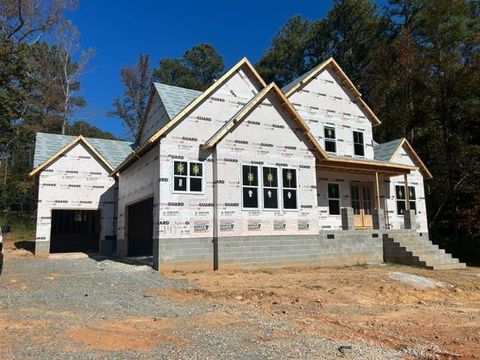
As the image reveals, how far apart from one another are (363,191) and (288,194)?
7226mm

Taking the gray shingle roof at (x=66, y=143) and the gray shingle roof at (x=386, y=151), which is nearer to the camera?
the gray shingle roof at (x=386, y=151)

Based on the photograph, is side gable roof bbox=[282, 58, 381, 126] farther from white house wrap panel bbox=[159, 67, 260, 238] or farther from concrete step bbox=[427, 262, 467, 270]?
concrete step bbox=[427, 262, 467, 270]

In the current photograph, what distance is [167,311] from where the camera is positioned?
8523 millimetres

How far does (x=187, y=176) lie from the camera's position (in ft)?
51.5

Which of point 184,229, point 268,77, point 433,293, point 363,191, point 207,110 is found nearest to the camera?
point 433,293

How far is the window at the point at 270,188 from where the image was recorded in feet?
55.8

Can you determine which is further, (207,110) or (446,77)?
(446,77)

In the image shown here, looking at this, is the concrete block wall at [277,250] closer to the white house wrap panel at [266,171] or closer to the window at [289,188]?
the white house wrap panel at [266,171]

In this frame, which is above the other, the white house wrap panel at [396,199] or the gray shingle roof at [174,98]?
the gray shingle roof at [174,98]

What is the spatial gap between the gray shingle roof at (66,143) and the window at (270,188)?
1156 cm

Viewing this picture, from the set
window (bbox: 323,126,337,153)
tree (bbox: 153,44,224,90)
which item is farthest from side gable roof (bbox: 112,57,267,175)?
tree (bbox: 153,44,224,90)

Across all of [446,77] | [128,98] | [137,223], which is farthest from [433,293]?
[128,98]

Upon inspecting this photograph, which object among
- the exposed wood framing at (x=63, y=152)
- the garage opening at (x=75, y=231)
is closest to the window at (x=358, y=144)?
the exposed wood framing at (x=63, y=152)

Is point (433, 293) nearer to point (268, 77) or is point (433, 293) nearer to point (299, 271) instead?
point (299, 271)
